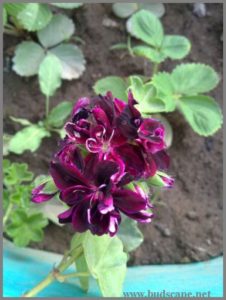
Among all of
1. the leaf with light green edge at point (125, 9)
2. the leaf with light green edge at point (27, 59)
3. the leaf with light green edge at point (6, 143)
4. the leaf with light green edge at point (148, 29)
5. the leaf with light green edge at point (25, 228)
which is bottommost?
the leaf with light green edge at point (25, 228)

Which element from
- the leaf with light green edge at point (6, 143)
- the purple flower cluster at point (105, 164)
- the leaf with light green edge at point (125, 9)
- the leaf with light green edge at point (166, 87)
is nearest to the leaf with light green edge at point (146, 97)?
the purple flower cluster at point (105, 164)

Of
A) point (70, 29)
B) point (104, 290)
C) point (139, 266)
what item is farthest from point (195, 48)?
point (104, 290)

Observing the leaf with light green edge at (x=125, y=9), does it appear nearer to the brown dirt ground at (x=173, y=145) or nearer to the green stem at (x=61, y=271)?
the brown dirt ground at (x=173, y=145)

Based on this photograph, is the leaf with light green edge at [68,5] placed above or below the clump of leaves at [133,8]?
above

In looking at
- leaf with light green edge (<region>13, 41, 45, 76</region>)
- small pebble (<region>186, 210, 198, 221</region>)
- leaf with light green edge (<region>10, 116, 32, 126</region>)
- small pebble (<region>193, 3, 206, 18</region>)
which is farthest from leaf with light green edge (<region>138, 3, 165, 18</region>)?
small pebble (<region>186, 210, 198, 221</region>)

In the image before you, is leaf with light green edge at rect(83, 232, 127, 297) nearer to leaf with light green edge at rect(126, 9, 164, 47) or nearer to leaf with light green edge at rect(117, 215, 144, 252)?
leaf with light green edge at rect(117, 215, 144, 252)

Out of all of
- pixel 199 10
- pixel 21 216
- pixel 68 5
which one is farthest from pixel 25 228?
pixel 199 10

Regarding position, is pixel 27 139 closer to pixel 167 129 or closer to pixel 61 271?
pixel 167 129
